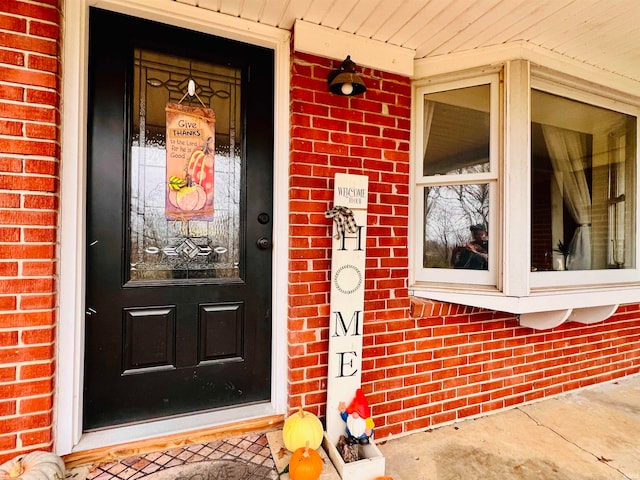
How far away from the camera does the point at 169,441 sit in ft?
5.59

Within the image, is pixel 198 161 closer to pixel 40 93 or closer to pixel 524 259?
pixel 40 93

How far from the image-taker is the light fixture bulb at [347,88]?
1769 millimetres

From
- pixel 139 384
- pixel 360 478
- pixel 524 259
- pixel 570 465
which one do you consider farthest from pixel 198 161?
pixel 570 465

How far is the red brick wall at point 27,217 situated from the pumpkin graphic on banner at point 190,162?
1.59 ft

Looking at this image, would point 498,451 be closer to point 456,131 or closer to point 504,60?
point 456,131

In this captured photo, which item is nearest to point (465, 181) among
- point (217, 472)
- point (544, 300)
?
point (544, 300)

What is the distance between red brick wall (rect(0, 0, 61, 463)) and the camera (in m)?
1.40

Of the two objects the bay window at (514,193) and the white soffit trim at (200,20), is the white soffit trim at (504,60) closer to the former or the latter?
the bay window at (514,193)

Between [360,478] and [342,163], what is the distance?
5.13ft

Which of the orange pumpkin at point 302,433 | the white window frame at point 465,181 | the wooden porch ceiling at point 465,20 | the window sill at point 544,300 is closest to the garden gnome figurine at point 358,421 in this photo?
the orange pumpkin at point 302,433

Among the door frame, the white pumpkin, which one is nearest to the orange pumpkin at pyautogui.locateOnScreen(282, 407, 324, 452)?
the door frame

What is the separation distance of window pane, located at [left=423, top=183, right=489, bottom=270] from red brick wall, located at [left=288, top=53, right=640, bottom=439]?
22cm

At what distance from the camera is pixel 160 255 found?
5.89 ft

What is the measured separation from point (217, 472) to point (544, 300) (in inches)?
78.8
